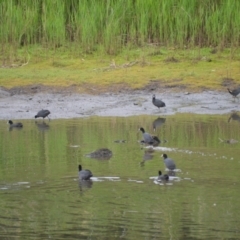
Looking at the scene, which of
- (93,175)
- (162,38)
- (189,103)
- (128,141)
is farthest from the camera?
(162,38)

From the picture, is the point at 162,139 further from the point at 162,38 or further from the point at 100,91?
the point at 162,38

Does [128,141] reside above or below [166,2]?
below

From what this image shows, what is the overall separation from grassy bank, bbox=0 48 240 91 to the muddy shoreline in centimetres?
43

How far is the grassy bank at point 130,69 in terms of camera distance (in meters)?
18.3

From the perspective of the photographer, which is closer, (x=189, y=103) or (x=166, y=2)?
(x=189, y=103)

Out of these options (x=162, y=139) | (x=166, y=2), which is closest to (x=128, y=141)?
(x=162, y=139)

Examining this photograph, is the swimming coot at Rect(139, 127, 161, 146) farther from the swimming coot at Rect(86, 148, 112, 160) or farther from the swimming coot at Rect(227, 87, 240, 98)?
the swimming coot at Rect(227, 87, 240, 98)

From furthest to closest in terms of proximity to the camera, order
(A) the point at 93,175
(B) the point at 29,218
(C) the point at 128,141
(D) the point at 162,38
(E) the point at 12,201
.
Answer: (D) the point at 162,38 < (C) the point at 128,141 < (A) the point at 93,175 < (E) the point at 12,201 < (B) the point at 29,218

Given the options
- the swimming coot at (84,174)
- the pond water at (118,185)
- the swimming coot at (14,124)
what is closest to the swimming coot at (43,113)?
the pond water at (118,185)

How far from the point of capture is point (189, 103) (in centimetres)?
1714

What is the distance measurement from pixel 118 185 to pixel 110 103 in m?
7.67

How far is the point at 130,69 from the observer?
19203 mm

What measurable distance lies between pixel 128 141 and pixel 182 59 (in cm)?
727

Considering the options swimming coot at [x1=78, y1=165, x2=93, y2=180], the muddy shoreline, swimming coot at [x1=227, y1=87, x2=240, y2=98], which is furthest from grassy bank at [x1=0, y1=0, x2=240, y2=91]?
swimming coot at [x1=78, y1=165, x2=93, y2=180]
